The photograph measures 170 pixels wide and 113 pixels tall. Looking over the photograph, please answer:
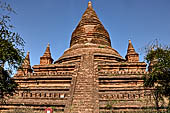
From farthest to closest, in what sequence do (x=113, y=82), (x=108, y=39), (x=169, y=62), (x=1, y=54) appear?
(x=108, y=39) < (x=113, y=82) < (x=169, y=62) < (x=1, y=54)

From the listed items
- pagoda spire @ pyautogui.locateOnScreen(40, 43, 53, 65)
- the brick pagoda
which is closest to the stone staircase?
the brick pagoda

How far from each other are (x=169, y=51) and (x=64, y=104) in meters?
5.78

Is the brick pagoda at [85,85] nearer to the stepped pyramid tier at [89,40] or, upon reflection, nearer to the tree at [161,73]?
the stepped pyramid tier at [89,40]

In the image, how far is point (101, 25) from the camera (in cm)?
2247

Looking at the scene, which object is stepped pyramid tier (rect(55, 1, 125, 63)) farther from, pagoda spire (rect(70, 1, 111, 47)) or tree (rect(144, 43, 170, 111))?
tree (rect(144, 43, 170, 111))

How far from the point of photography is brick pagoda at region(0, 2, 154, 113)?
27.0ft

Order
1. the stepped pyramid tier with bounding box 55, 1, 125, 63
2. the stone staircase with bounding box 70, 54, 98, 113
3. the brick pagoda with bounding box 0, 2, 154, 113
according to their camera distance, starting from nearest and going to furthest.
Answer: the stone staircase with bounding box 70, 54, 98, 113 < the brick pagoda with bounding box 0, 2, 154, 113 < the stepped pyramid tier with bounding box 55, 1, 125, 63

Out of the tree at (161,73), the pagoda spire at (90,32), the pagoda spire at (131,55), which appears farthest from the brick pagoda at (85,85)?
the tree at (161,73)

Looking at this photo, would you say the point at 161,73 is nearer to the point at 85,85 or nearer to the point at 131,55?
the point at 85,85

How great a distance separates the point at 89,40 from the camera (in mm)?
19734

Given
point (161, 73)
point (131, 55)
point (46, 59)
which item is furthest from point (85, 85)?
point (46, 59)

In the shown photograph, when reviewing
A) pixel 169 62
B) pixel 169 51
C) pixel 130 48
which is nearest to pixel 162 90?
pixel 169 62

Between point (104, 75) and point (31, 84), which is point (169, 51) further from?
point (31, 84)

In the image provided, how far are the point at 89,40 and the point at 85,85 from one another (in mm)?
10494
